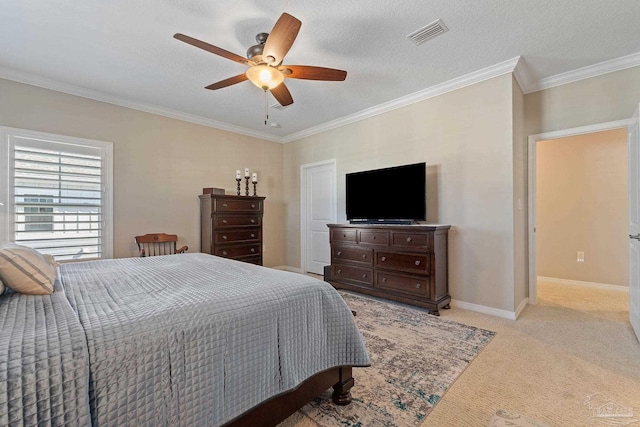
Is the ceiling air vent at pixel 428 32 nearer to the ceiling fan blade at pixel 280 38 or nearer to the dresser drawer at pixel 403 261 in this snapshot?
the ceiling fan blade at pixel 280 38

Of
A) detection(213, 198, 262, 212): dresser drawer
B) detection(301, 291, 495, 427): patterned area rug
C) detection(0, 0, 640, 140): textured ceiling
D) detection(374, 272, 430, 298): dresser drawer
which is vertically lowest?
detection(301, 291, 495, 427): patterned area rug

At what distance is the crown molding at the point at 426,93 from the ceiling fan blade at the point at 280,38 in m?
2.21

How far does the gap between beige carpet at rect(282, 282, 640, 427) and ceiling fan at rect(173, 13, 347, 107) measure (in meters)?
2.37

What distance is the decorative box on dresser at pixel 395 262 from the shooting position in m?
3.19

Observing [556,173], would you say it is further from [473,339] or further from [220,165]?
[220,165]

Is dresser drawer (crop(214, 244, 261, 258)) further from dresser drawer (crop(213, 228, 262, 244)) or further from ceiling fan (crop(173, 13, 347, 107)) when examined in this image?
ceiling fan (crop(173, 13, 347, 107))

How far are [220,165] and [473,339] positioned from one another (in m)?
4.21

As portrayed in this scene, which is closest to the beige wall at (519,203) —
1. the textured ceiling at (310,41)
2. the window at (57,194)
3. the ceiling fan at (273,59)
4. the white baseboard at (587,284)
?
the textured ceiling at (310,41)

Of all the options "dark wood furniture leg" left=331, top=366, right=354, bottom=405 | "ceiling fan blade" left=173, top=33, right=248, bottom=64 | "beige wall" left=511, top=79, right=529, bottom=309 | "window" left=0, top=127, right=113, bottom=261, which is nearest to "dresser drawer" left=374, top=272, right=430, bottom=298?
"beige wall" left=511, top=79, right=529, bottom=309

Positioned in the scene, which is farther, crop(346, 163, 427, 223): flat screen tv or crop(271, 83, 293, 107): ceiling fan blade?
crop(346, 163, 427, 223): flat screen tv

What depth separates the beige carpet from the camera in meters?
1.60

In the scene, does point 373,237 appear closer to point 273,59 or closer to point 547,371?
point 547,371

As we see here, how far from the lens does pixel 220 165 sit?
477cm

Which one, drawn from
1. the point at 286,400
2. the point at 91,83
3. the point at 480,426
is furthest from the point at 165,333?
the point at 91,83
